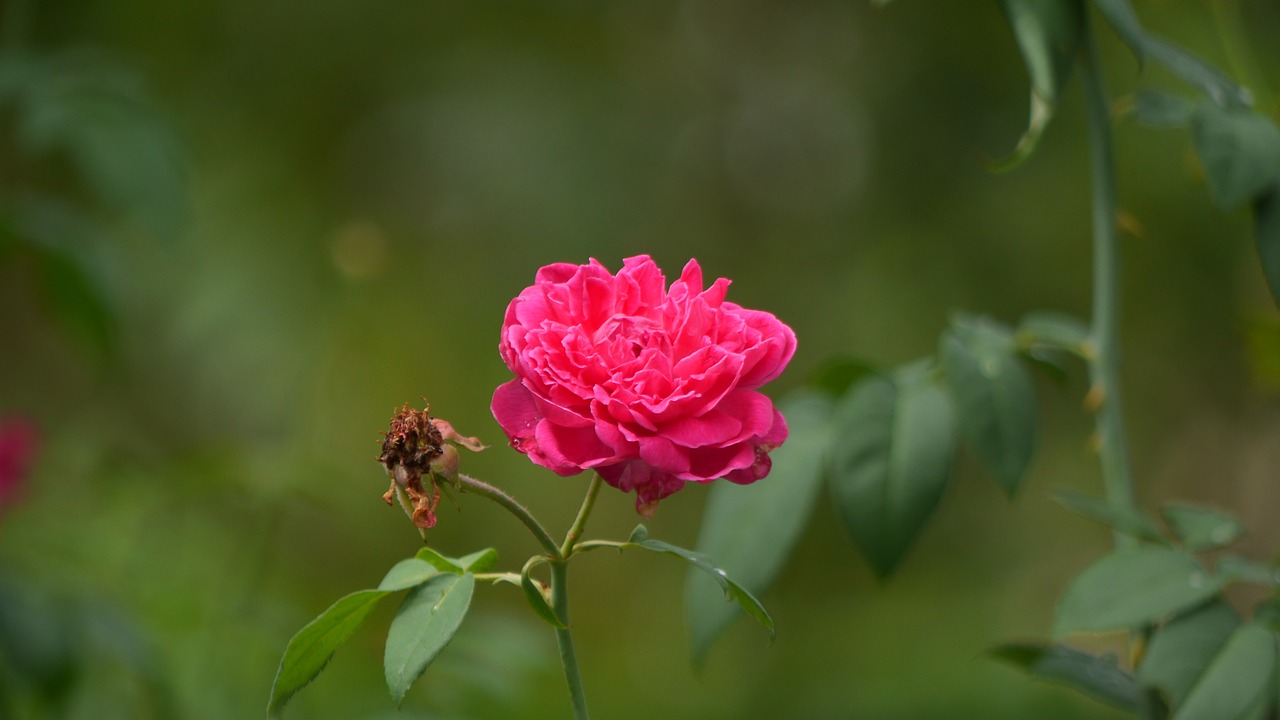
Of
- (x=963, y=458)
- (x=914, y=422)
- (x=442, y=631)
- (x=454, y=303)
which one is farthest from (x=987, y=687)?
(x=442, y=631)

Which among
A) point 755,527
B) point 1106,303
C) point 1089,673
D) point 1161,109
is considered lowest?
point 1089,673

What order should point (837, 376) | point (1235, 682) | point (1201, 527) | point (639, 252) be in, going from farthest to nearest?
point (639, 252) < point (837, 376) < point (1201, 527) < point (1235, 682)

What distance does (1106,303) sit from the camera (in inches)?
28.9

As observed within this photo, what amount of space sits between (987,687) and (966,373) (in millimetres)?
1623

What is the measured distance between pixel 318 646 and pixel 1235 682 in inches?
18.6

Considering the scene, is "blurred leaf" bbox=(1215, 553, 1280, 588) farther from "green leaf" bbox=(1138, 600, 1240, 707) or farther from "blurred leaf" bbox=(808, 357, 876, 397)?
"blurred leaf" bbox=(808, 357, 876, 397)

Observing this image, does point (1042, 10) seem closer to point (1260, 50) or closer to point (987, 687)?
point (1260, 50)

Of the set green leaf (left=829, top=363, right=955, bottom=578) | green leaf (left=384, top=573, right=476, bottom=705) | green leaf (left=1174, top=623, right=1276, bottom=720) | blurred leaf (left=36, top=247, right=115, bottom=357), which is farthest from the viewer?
blurred leaf (left=36, top=247, right=115, bottom=357)

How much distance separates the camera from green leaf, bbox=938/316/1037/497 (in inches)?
27.4

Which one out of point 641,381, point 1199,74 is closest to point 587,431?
point 641,381

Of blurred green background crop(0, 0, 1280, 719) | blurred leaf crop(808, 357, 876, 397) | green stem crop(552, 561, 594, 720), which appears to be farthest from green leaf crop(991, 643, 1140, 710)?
blurred green background crop(0, 0, 1280, 719)

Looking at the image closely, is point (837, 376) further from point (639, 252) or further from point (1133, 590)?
point (639, 252)

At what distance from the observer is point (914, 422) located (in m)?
0.73

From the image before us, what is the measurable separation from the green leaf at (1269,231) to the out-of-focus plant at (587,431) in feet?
1.14
